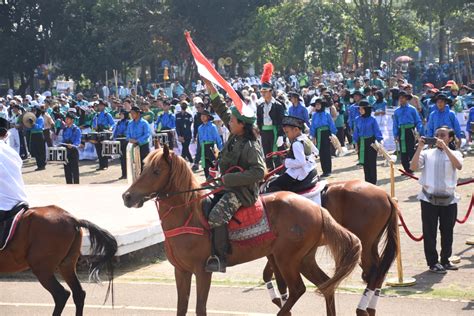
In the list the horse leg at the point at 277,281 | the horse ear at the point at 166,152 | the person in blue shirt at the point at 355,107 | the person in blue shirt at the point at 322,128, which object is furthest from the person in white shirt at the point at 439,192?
the person in blue shirt at the point at 355,107

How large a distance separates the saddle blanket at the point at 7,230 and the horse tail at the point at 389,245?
159 inches

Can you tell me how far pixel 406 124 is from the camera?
2019 centimetres

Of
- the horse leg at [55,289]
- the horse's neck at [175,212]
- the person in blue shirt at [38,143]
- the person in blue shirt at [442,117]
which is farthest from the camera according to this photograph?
the person in blue shirt at [38,143]

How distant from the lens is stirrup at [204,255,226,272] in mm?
8705

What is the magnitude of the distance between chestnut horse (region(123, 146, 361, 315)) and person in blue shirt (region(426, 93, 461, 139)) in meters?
8.56

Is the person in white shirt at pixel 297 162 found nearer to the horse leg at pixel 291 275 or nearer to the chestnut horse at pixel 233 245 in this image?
the chestnut horse at pixel 233 245

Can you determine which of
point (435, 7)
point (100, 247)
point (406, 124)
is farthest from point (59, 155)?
point (435, 7)

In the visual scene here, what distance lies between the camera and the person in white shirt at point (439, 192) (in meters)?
11.4

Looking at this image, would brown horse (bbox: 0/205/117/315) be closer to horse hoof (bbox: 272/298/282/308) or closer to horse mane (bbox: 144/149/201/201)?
horse mane (bbox: 144/149/201/201)

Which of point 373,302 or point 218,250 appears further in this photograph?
point 373,302

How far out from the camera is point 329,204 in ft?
34.5

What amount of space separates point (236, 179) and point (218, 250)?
29.3 inches

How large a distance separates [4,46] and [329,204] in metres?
45.1

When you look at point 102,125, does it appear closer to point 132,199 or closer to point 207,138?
point 207,138
